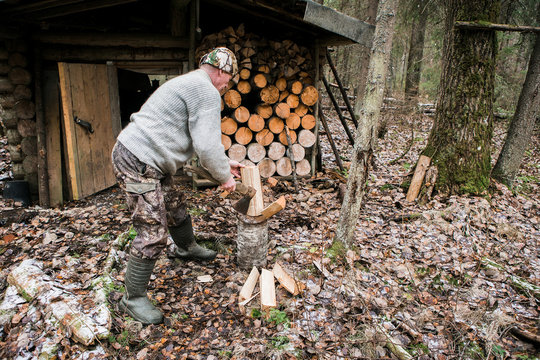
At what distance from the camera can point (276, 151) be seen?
598 cm

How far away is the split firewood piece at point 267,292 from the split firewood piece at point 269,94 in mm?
3528

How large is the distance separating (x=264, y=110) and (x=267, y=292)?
3758 mm

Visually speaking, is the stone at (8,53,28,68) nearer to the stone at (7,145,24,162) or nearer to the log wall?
the log wall

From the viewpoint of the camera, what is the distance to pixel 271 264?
3398 mm

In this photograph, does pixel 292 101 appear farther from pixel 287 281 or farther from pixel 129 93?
pixel 129 93

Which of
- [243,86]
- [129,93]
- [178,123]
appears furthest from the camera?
[129,93]

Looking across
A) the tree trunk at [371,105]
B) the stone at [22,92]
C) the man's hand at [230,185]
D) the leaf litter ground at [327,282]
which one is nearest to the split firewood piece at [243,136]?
the leaf litter ground at [327,282]

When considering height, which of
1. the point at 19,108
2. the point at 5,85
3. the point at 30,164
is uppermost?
the point at 5,85

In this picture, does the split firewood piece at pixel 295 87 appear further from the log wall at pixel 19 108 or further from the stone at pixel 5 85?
the stone at pixel 5 85

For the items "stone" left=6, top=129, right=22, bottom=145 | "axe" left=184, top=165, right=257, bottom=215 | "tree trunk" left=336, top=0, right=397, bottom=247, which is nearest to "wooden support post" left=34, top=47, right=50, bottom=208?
"stone" left=6, top=129, right=22, bottom=145

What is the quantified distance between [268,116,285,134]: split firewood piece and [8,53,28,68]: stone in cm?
421

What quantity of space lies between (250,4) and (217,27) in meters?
1.43

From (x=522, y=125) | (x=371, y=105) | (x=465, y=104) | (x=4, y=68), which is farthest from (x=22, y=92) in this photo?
(x=522, y=125)

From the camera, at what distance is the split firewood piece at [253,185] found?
3061 mm
